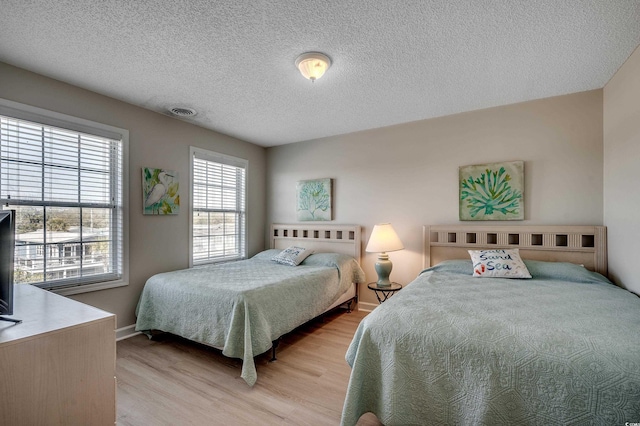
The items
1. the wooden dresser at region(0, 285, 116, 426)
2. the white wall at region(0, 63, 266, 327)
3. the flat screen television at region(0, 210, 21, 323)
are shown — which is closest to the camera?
the wooden dresser at region(0, 285, 116, 426)

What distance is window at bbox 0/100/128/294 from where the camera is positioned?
2.33 metres

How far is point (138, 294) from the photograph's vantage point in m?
3.06

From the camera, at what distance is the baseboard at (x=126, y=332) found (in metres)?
2.89

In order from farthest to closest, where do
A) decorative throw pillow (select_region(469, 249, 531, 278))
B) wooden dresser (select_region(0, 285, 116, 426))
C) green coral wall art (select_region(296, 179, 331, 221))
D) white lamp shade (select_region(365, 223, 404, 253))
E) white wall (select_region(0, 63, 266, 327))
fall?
green coral wall art (select_region(296, 179, 331, 221)), white lamp shade (select_region(365, 223, 404, 253)), decorative throw pillow (select_region(469, 249, 531, 278)), white wall (select_region(0, 63, 266, 327)), wooden dresser (select_region(0, 285, 116, 426))

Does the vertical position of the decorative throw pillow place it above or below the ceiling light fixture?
below

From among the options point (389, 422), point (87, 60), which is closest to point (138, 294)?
point (87, 60)

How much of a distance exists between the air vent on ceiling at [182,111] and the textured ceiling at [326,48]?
10cm

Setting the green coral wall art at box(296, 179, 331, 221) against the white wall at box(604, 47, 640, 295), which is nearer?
the white wall at box(604, 47, 640, 295)

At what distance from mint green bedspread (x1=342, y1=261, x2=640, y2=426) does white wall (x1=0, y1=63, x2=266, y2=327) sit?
8.21 feet

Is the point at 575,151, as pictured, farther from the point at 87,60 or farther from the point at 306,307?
the point at 87,60

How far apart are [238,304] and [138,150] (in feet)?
6.72

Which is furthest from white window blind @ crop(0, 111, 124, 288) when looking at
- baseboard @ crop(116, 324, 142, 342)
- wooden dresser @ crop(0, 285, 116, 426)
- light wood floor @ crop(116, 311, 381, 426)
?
wooden dresser @ crop(0, 285, 116, 426)

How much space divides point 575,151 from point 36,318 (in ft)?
13.6

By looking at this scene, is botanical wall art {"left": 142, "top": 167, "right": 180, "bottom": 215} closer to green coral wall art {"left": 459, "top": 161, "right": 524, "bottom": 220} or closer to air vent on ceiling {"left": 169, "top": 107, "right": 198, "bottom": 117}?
air vent on ceiling {"left": 169, "top": 107, "right": 198, "bottom": 117}
